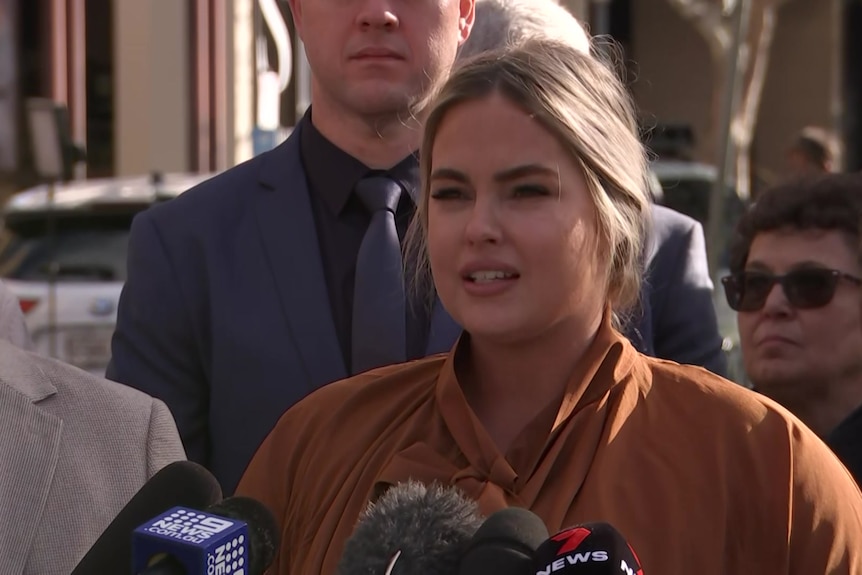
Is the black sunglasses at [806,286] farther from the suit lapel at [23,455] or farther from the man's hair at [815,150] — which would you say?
the man's hair at [815,150]

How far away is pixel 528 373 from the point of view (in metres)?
2.54

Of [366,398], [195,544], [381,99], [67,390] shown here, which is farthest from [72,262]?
[195,544]

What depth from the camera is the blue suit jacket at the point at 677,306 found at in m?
3.41

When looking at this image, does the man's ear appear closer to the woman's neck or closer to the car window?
the woman's neck

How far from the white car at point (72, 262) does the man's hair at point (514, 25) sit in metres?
5.41

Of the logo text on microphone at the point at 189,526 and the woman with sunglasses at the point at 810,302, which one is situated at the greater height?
the logo text on microphone at the point at 189,526

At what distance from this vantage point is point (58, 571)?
256 centimetres

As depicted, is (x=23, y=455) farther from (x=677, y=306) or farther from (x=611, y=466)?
(x=677, y=306)

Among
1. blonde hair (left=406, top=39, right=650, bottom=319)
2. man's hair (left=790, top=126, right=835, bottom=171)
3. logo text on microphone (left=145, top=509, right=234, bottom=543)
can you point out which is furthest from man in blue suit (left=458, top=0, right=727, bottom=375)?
man's hair (left=790, top=126, right=835, bottom=171)

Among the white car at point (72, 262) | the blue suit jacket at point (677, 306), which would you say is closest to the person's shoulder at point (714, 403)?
the blue suit jacket at point (677, 306)

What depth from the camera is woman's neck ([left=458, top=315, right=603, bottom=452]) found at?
2.53 metres

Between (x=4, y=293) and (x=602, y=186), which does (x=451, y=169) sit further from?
(x=4, y=293)

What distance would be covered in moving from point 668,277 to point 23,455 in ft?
4.84

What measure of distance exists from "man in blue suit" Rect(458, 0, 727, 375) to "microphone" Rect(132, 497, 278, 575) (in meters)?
1.71
